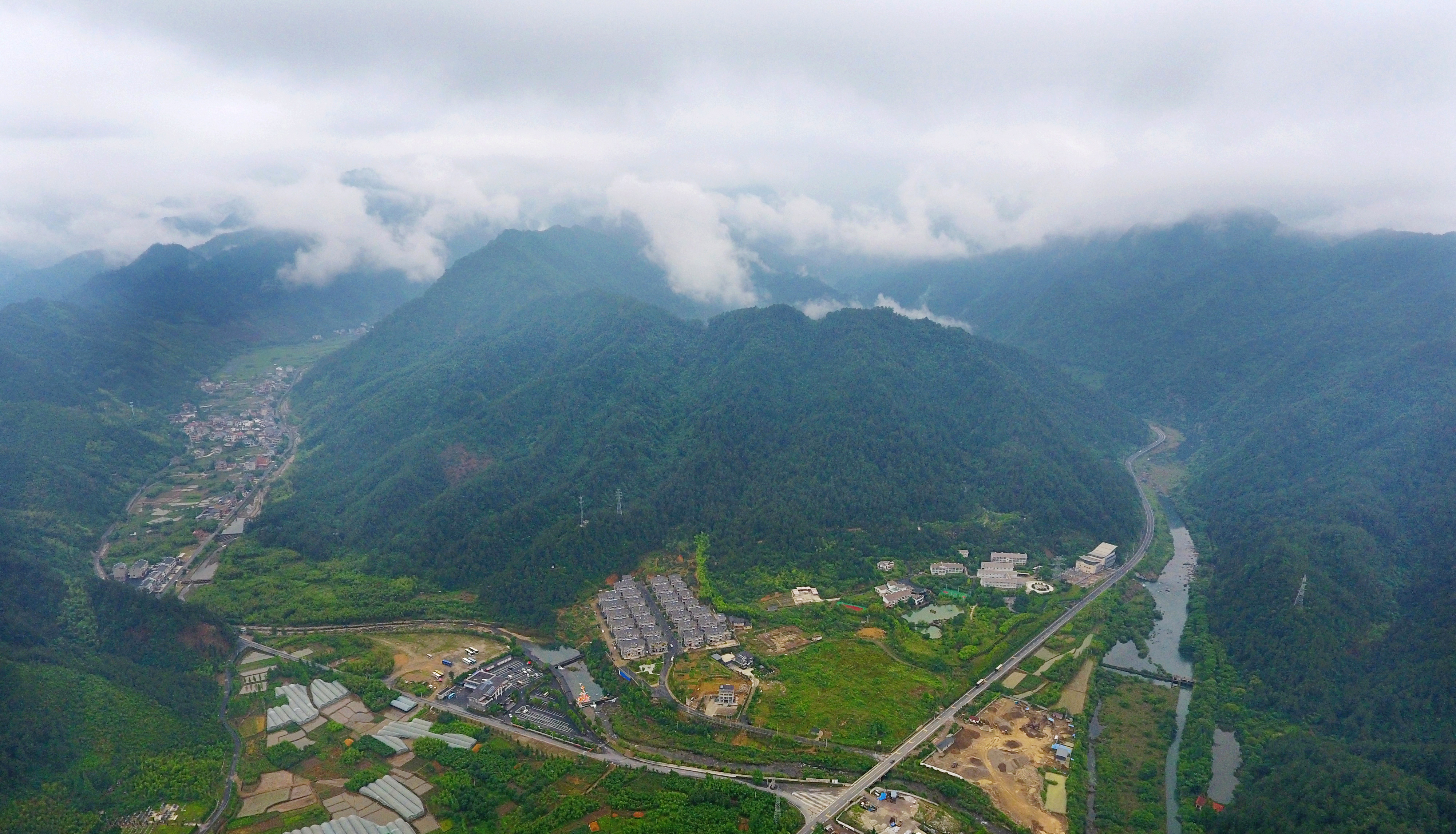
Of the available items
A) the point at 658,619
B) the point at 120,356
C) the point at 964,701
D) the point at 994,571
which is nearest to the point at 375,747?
the point at 658,619

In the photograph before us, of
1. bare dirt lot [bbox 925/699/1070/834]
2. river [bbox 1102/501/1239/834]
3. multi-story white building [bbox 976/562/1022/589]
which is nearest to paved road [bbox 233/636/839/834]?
bare dirt lot [bbox 925/699/1070/834]

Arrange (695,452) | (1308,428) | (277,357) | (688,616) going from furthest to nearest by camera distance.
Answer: (277,357)
(1308,428)
(695,452)
(688,616)

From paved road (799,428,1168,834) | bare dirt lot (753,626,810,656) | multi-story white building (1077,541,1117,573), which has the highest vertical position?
multi-story white building (1077,541,1117,573)

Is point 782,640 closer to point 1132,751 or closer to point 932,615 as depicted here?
point 932,615

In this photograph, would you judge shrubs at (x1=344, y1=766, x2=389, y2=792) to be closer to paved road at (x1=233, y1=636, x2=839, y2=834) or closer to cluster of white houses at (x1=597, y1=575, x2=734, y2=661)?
paved road at (x1=233, y1=636, x2=839, y2=834)

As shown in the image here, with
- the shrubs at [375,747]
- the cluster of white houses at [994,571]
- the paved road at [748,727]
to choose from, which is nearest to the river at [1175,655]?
the cluster of white houses at [994,571]

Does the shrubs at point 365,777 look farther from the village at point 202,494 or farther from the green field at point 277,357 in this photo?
the green field at point 277,357
